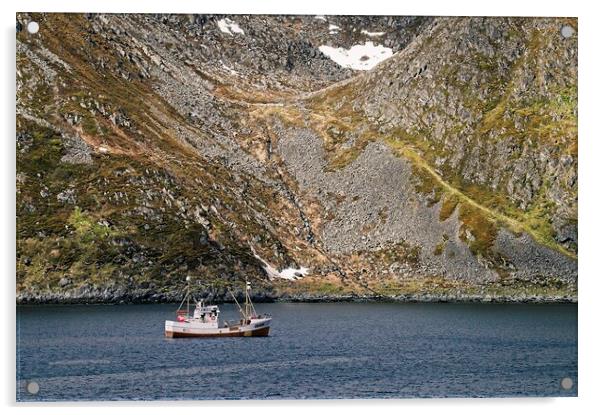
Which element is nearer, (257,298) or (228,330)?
(228,330)

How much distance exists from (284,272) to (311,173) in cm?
2722

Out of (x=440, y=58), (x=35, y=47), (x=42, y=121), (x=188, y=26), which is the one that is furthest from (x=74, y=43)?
(x=440, y=58)

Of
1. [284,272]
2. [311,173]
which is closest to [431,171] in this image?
[311,173]

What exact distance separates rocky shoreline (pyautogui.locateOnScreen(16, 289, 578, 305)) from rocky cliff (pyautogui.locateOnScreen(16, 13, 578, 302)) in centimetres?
26

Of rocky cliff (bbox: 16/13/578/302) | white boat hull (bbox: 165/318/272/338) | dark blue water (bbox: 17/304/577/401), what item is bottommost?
dark blue water (bbox: 17/304/577/401)

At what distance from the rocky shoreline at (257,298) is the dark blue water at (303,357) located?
2.33 m

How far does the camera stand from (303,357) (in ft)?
289

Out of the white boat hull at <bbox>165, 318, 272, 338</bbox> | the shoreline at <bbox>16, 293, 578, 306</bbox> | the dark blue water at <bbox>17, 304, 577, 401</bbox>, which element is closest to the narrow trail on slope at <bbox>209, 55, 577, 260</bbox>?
the shoreline at <bbox>16, 293, 578, 306</bbox>

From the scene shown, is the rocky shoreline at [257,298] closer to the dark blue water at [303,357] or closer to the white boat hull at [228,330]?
the dark blue water at [303,357]

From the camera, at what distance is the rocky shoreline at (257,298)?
397 ft

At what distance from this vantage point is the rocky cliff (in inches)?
5167

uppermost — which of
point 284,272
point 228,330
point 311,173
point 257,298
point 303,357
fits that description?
point 311,173

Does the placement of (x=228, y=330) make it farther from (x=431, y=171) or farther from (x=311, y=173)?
(x=431, y=171)

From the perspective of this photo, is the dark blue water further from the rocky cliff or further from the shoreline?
the rocky cliff
